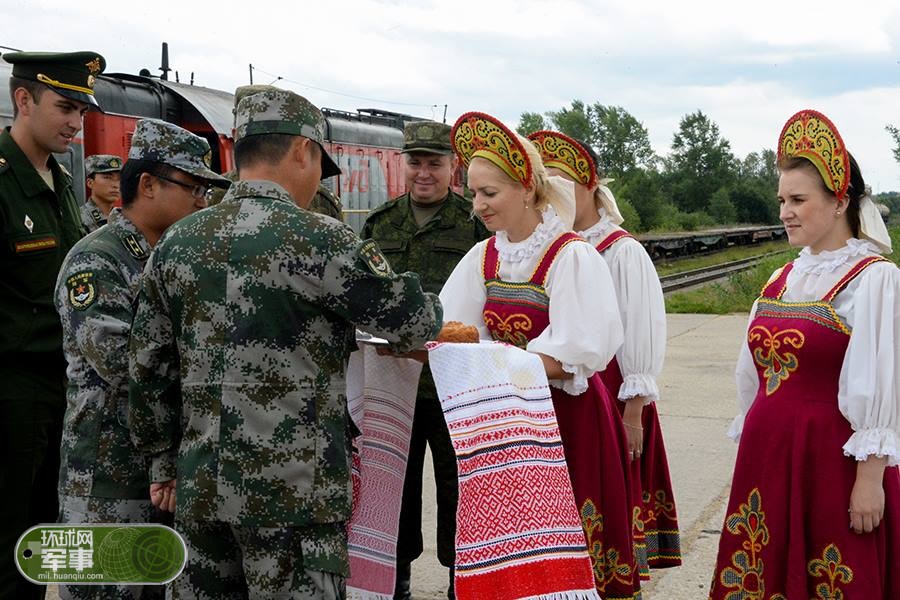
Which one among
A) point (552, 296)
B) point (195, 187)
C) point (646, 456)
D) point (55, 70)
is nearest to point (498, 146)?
point (552, 296)

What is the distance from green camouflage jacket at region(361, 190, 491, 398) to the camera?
455 cm

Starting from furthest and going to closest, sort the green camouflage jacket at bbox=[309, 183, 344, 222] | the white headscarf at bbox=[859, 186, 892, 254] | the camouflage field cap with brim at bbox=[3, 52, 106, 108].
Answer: the green camouflage jacket at bbox=[309, 183, 344, 222] < the camouflage field cap with brim at bbox=[3, 52, 106, 108] < the white headscarf at bbox=[859, 186, 892, 254]

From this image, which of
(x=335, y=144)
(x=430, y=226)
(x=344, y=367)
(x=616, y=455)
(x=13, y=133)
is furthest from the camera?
(x=335, y=144)

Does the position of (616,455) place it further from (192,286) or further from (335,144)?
(335,144)

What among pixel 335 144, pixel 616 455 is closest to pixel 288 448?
pixel 616 455

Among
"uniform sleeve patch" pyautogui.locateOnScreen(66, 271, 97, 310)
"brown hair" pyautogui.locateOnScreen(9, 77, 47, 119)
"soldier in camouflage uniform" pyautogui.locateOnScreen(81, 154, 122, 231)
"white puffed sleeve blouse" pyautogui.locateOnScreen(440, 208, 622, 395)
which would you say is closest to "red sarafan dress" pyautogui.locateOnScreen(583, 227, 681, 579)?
"white puffed sleeve blouse" pyautogui.locateOnScreen(440, 208, 622, 395)

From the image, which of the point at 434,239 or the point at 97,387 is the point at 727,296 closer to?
the point at 434,239

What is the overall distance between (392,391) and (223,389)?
2.87 feet

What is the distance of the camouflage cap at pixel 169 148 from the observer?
3.06m

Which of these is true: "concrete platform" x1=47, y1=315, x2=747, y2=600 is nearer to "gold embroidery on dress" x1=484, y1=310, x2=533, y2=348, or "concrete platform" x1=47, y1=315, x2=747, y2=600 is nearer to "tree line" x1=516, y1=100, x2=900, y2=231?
"gold embroidery on dress" x1=484, y1=310, x2=533, y2=348

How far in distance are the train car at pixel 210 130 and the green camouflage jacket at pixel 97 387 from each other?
404 cm

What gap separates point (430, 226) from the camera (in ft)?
15.0

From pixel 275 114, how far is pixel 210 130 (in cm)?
1073

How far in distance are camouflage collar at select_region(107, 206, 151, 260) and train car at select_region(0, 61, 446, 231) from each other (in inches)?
153
